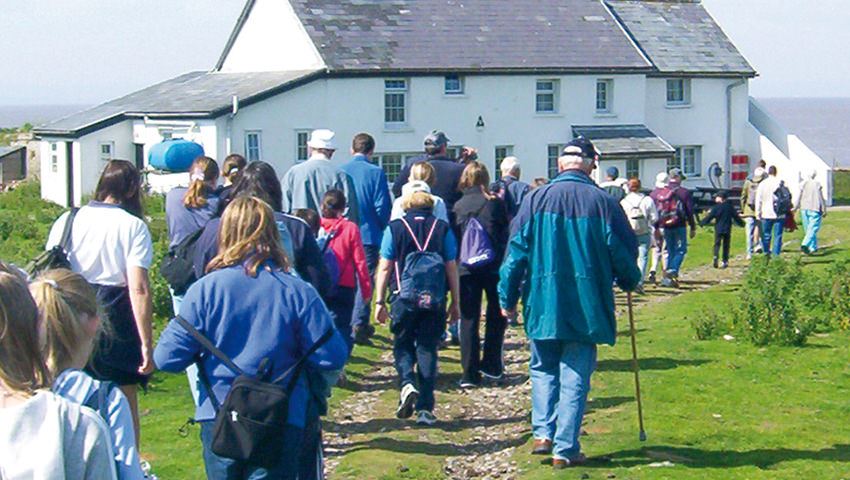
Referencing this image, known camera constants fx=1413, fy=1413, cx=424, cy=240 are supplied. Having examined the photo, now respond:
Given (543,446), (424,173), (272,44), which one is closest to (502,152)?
(272,44)

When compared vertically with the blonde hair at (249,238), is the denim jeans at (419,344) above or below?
below

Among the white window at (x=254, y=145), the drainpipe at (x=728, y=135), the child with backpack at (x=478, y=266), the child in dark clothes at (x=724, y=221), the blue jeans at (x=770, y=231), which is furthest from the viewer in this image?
the drainpipe at (x=728, y=135)

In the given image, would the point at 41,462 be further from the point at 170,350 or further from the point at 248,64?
the point at 248,64

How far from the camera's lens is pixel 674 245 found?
70.2ft

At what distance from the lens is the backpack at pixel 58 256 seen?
7852 millimetres

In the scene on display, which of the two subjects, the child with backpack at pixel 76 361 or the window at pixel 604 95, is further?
the window at pixel 604 95

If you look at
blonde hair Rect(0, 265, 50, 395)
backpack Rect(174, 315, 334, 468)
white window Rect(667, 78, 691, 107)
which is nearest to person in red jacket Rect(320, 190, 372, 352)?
backpack Rect(174, 315, 334, 468)

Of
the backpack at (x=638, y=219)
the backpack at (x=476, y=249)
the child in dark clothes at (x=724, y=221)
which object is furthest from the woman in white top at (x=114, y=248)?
the child in dark clothes at (x=724, y=221)

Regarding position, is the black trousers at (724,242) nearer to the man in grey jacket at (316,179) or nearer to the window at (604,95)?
the man in grey jacket at (316,179)

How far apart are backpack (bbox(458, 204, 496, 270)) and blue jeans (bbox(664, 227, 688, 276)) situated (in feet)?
31.4

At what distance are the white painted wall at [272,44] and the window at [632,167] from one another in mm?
10989

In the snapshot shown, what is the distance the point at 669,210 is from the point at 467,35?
89.9ft

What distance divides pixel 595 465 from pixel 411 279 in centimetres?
219

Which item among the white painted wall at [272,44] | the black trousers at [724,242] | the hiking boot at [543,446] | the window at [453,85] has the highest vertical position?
the white painted wall at [272,44]
